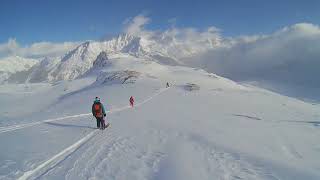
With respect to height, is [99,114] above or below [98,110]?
below

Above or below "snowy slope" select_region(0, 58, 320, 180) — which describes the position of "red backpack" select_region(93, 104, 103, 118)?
above

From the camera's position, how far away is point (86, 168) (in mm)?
11477

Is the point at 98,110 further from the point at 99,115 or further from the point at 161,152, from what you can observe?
the point at 161,152

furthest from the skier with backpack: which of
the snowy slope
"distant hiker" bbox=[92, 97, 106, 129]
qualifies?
the snowy slope

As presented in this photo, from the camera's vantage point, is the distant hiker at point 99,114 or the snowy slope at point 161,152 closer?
the snowy slope at point 161,152

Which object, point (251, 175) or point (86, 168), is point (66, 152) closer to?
point (86, 168)

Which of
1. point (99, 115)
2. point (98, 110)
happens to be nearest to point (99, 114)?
point (99, 115)

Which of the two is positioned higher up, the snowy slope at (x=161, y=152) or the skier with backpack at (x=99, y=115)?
the skier with backpack at (x=99, y=115)

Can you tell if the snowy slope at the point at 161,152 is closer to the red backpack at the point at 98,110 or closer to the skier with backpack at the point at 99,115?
the skier with backpack at the point at 99,115

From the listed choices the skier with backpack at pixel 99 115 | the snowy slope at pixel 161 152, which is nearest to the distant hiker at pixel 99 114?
the skier with backpack at pixel 99 115

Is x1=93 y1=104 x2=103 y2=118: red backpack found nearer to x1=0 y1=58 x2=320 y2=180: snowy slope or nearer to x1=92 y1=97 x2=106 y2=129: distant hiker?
x1=92 y1=97 x2=106 y2=129: distant hiker

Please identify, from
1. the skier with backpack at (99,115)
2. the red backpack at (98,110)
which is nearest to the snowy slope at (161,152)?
the skier with backpack at (99,115)

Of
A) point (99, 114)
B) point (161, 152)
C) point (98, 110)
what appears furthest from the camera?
point (98, 110)

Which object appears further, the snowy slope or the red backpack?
the red backpack
